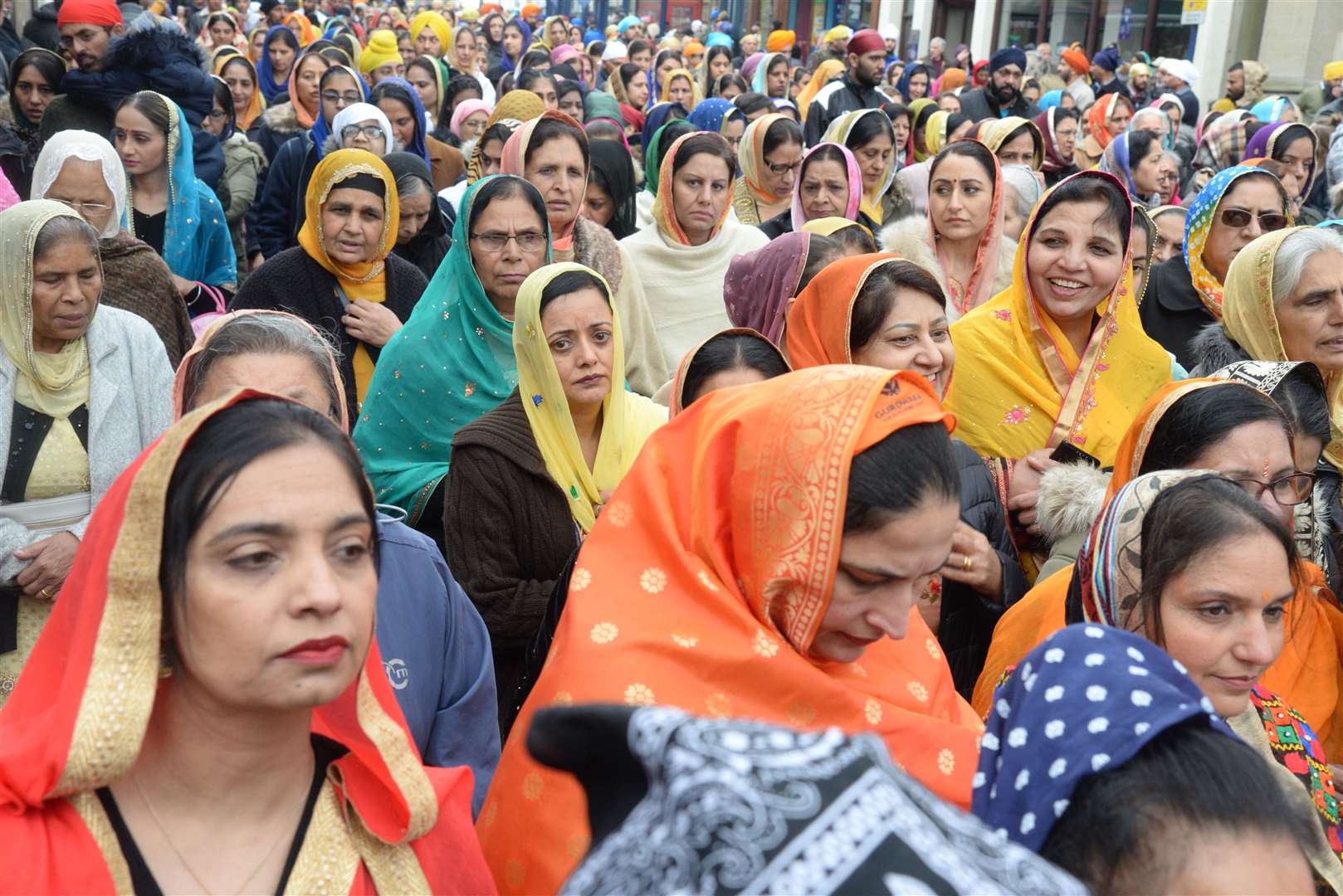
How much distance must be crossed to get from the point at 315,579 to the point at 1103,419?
9.79ft

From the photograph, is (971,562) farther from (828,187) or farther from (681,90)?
(681,90)

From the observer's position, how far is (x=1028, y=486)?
3.71 metres

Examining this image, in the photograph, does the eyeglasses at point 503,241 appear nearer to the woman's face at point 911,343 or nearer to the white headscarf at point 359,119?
the woman's face at point 911,343

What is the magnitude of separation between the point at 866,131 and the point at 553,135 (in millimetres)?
2426

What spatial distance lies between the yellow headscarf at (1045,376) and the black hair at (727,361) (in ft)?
3.01

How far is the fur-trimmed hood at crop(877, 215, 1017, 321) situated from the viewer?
18.3 feet

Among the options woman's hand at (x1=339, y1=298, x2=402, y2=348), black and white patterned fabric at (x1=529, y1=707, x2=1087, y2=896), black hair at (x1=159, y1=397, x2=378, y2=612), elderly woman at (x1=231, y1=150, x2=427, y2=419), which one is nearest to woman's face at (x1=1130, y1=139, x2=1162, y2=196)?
elderly woman at (x1=231, y1=150, x2=427, y2=419)

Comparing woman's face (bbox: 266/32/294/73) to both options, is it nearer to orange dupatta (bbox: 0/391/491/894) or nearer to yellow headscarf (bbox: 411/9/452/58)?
yellow headscarf (bbox: 411/9/452/58)

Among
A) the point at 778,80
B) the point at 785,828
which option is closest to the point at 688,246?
the point at 785,828

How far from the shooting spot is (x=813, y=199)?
6.65 m

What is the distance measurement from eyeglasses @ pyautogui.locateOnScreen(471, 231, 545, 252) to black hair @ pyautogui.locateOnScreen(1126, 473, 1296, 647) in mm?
2768

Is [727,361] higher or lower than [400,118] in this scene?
lower

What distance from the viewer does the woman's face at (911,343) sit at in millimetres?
3484

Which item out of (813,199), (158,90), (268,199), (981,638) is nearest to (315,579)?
(981,638)
